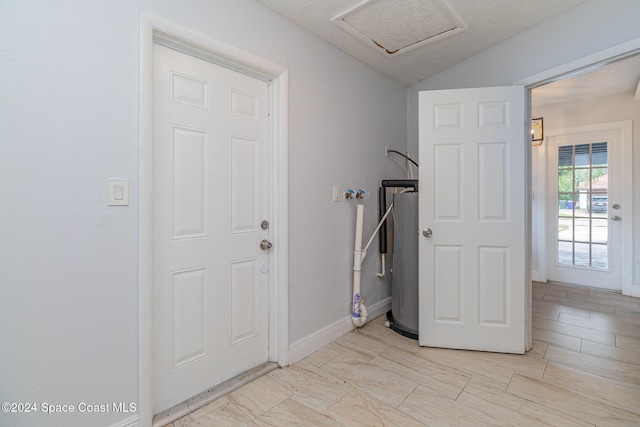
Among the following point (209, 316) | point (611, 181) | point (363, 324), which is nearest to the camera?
point (209, 316)

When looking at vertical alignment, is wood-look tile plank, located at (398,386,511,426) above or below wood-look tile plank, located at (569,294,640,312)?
below

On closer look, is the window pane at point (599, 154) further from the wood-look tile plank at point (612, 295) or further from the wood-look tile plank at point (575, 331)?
the wood-look tile plank at point (575, 331)

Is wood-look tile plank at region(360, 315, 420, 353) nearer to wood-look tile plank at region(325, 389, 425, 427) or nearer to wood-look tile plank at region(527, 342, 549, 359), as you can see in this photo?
wood-look tile plank at region(325, 389, 425, 427)

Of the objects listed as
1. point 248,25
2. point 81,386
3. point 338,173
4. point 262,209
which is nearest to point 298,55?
point 248,25

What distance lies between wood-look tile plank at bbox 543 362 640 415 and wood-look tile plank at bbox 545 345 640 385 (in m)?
0.07

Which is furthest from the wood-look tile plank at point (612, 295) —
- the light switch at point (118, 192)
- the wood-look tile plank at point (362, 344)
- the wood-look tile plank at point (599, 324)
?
the light switch at point (118, 192)

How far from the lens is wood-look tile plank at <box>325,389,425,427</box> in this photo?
154 cm

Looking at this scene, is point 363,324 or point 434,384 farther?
point 363,324

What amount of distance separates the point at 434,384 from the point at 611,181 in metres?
3.75

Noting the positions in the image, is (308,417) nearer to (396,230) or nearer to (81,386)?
(81,386)

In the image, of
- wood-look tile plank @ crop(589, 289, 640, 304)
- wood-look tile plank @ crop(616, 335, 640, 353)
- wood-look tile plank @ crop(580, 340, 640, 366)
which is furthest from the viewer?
wood-look tile plank @ crop(589, 289, 640, 304)

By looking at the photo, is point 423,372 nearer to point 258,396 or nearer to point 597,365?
point 258,396

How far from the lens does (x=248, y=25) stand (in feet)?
5.98

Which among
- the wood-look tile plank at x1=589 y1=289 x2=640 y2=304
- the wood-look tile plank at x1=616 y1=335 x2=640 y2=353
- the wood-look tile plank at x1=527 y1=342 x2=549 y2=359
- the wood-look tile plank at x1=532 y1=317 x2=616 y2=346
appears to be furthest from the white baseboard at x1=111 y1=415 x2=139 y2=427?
the wood-look tile plank at x1=589 y1=289 x2=640 y2=304
